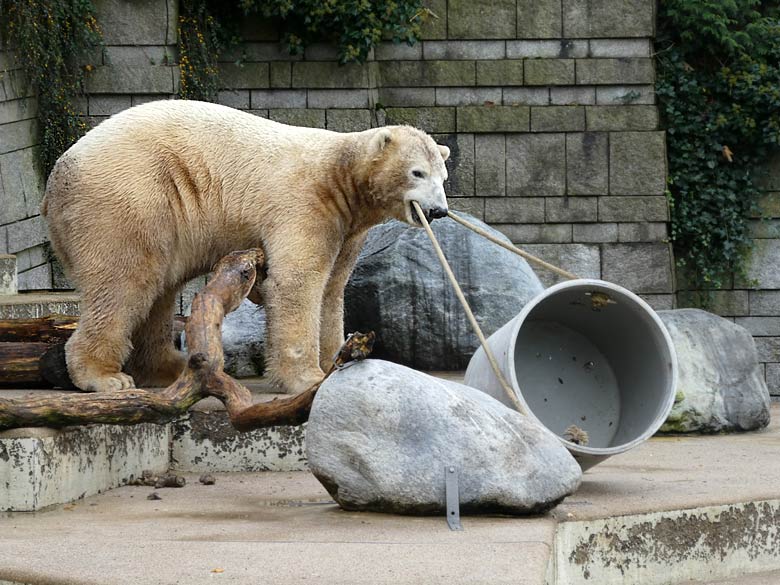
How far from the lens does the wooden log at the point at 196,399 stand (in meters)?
3.76

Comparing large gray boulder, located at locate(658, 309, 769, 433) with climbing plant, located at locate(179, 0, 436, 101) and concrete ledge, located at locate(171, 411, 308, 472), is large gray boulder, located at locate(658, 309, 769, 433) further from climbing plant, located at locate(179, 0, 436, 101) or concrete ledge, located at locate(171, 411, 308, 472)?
climbing plant, located at locate(179, 0, 436, 101)

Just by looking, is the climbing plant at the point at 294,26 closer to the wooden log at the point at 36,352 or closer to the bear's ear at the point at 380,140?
the wooden log at the point at 36,352

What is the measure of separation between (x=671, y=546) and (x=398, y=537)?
967 mm

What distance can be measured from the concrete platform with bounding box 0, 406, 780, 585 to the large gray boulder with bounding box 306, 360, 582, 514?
0.07 m

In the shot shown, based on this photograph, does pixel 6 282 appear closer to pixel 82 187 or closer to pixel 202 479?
pixel 82 187

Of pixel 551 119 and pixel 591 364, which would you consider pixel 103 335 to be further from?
pixel 551 119

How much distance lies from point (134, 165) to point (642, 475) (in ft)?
7.36

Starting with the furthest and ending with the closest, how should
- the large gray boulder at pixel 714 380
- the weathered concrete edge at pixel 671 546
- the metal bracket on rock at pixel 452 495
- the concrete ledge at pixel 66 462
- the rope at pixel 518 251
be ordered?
1. the large gray boulder at pixel 714 380
2. the rope at pixel 518 251
3. the concrete ledge at pixel 66 462
4. the weathered concrete edge at pixel 671 546
5. the metal bracket on rock at pixel 452 495

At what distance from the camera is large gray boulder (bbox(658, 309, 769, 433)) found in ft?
19.9

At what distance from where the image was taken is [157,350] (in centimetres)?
511

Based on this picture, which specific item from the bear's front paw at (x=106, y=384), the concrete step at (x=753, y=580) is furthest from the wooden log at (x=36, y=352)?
the concrete step at (x=753, y=580)

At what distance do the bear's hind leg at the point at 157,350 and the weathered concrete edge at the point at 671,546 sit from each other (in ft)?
7.24

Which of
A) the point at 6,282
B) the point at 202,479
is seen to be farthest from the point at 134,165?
the point at 6,282

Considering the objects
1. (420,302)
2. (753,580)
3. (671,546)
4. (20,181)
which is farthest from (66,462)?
(20,181)
